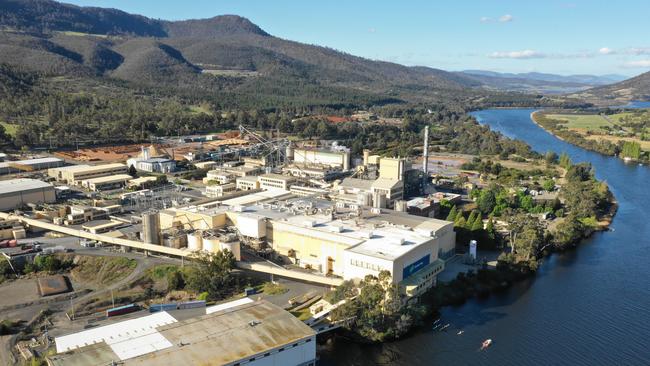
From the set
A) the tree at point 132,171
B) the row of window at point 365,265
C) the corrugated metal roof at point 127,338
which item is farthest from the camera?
the tree at point 132,171

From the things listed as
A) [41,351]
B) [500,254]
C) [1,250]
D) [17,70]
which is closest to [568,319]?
[500,254]

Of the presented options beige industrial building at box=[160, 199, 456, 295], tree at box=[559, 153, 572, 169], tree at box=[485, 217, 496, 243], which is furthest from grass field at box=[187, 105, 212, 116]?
tree at box=[485, 217, 496, 243]

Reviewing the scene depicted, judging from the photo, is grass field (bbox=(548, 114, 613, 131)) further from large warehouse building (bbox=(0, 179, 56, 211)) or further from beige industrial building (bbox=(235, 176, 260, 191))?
large warehouse building (bbox=(0, 179, 56, 211))

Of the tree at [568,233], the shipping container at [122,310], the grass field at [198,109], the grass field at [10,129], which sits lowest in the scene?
the shipping container at [122,310]

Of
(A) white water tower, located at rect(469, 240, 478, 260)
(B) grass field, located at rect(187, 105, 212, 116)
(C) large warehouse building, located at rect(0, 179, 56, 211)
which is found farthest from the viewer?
(B) grass field, located at rect(187, 105, 212, 116)

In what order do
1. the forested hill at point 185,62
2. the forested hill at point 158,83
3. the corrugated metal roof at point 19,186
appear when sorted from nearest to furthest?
1. the corrugated metal roof at point 19,186
2. the forested hill at point 158,83
3. the forested hill at point 185,62

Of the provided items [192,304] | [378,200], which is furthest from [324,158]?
[192,304]

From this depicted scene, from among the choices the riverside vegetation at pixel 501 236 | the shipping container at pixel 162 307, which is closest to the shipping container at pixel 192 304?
the shipping container at pixel 162 307

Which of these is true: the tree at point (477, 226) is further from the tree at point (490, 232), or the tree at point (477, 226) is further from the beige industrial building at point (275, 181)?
the beige industrial building at point (275, 181)
